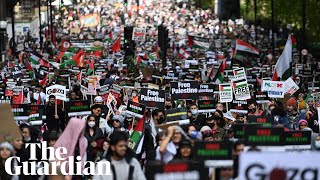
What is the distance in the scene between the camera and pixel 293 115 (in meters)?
20.6

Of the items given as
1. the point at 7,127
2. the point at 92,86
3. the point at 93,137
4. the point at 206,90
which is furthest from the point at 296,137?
the point at 92,86

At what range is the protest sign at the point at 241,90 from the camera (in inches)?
927

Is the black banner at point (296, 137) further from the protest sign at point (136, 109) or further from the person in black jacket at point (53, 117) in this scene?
the person in black jacket at point (53, 117)

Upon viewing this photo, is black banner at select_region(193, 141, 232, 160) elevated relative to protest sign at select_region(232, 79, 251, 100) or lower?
elevated

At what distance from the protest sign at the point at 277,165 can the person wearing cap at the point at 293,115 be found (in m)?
8.37

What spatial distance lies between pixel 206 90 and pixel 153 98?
3736mm

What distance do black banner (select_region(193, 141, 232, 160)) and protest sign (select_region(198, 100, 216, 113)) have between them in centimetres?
954

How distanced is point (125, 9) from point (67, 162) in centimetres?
10214

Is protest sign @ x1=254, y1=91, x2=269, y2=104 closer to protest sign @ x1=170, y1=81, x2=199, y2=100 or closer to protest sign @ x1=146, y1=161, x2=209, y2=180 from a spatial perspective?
protest sign @ x1=170, y1=81, x2=199, y2=100

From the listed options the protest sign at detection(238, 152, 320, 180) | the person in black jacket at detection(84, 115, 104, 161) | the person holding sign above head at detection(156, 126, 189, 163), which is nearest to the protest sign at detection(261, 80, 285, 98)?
the person in black jacket at detection(84, 115, 104, 161)

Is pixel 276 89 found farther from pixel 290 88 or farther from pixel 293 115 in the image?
pixel 293 115

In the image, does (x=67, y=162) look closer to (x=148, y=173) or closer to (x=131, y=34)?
(x=148, y=173)

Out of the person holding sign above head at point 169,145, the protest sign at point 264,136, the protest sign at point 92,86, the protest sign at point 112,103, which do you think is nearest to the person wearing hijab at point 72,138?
the person holding sign above head at point 169,145

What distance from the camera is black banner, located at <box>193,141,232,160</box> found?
11492 mm
